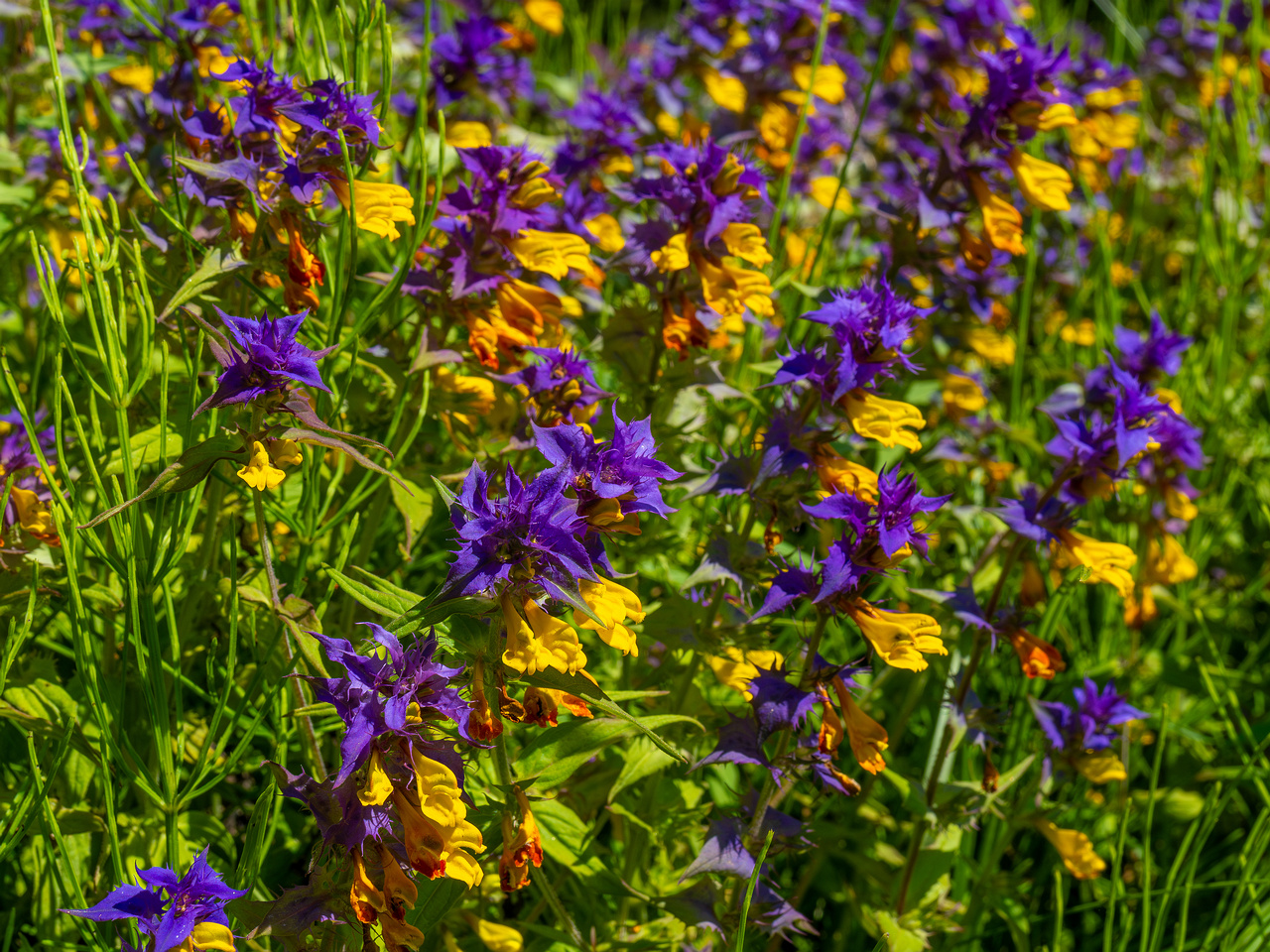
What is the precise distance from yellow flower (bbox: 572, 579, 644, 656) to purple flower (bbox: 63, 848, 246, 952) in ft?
1.39

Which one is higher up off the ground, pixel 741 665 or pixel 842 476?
pixel 842 476

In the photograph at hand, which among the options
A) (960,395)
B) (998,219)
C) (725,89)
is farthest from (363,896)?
(725,89)

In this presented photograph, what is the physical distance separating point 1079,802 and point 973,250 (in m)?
1.06

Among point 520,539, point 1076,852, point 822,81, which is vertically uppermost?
point 822,81

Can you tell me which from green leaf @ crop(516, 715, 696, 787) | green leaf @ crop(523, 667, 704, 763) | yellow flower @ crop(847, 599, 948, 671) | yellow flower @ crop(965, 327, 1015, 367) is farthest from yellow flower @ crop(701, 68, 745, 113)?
green leaf @ crop(523, 667, 704, 763)

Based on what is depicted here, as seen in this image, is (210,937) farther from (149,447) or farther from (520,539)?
(149,447)

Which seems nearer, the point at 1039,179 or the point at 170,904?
the point at 170,904

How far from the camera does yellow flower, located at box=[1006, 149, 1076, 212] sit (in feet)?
5.90

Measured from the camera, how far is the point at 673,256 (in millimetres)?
1513

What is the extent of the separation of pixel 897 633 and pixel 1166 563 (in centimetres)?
122

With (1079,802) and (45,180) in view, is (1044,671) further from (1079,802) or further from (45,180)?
(45,180)

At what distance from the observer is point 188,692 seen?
5.63 feet

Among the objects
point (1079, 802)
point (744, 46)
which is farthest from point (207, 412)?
→ point (744, 46)

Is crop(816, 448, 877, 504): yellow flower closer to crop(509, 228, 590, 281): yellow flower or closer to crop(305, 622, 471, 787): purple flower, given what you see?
crop(509, 228, 590, 281): yellow flower
